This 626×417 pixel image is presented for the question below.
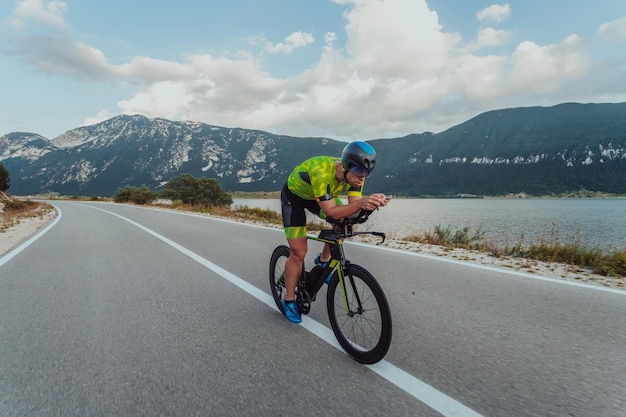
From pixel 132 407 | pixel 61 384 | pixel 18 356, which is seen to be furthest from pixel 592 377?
pixel 18 356

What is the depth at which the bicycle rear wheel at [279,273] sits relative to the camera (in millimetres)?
3720

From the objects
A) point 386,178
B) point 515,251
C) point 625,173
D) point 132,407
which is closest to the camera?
point 132,407

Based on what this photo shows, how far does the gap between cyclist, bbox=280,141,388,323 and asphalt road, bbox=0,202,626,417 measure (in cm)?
59

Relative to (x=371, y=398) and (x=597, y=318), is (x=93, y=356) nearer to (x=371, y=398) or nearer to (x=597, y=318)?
(x=371, y=398)

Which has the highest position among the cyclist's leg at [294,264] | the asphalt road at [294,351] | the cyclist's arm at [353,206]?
the cyclist's arm at [353,206]

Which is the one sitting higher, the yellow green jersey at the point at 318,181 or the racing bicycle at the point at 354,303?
the yellow green jersey at the point at 318,181

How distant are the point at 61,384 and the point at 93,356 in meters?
0.44

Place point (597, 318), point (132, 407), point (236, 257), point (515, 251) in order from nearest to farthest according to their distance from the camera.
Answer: point (132, 407), point (597, 318), point (236, 257), point (515, 251)

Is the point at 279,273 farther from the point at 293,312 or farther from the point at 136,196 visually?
the point at 136,196

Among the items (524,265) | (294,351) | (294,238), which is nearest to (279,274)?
(294,238)

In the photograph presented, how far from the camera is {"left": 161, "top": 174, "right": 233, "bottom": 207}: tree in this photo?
62875mm

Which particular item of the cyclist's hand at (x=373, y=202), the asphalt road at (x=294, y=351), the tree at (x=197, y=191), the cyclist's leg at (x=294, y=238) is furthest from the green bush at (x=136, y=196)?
the cyclist's hand at (x=373, y=202)

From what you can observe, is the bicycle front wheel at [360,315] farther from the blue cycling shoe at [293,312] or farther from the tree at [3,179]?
the tree at [3,179]

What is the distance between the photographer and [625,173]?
138m
